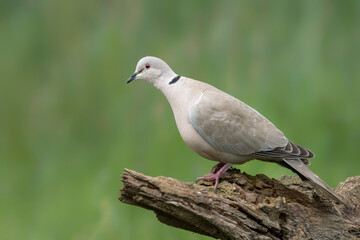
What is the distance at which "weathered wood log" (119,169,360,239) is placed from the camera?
3904 millimetres

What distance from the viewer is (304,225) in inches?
167

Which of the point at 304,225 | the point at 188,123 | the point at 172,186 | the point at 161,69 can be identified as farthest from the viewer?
the point at 161,69

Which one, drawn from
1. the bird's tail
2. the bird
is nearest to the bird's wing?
the bird

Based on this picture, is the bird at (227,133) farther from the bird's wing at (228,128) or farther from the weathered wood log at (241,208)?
the weathered wood log at (241,208)

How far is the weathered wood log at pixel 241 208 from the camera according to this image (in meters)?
3.90

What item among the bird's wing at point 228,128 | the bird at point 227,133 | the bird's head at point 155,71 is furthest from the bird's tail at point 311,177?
the bird's head at point 155,71

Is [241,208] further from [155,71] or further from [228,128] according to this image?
[155,71]

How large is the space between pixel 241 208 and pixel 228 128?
2.71 feet

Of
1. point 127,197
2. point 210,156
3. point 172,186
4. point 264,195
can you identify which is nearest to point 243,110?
point 210,156

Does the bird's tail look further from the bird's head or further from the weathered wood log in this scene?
the bird's head

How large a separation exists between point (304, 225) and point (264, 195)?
0.43m

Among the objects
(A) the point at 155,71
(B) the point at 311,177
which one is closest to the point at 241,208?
(B) the point at 311,177

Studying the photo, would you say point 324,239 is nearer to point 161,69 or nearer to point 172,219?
point 172,219

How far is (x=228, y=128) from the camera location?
4.52 m
